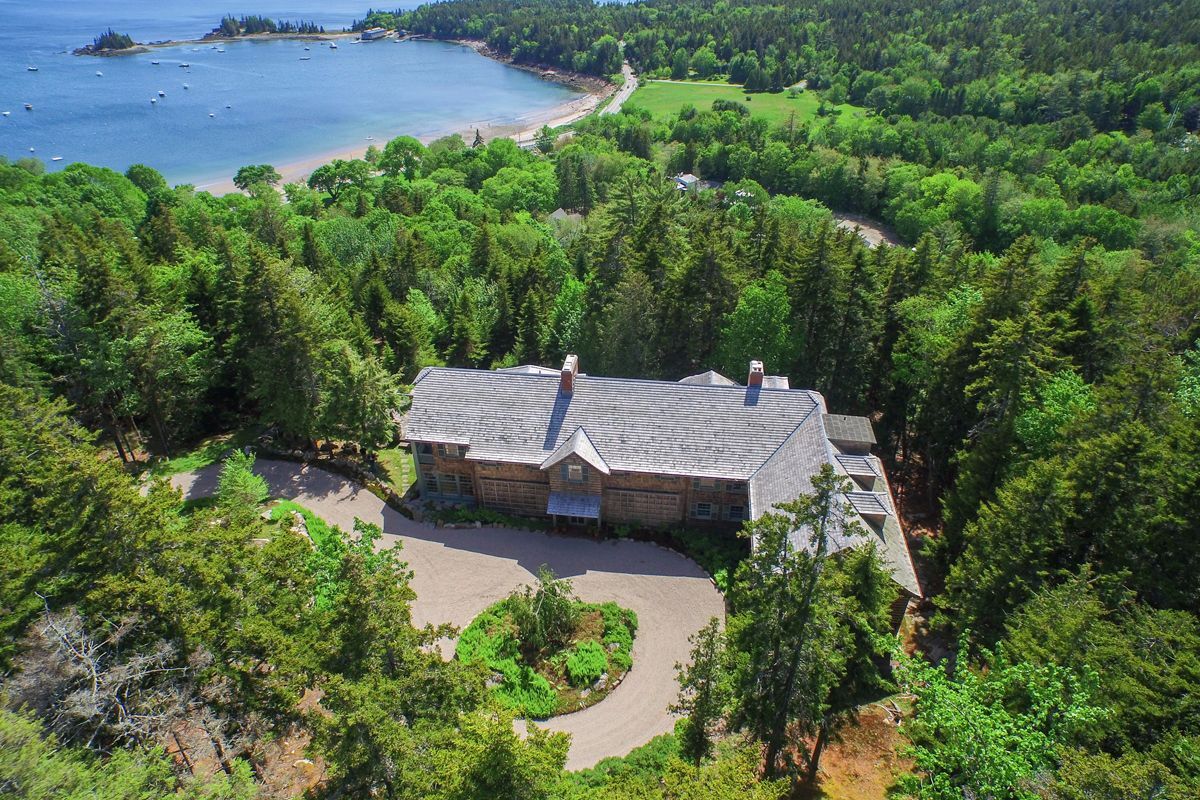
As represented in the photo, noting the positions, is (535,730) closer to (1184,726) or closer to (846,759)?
(846,759)

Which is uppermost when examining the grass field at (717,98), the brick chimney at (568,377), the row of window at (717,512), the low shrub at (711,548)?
the grass field at (717,98)

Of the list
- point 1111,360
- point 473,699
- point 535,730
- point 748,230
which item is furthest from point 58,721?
point 748,230

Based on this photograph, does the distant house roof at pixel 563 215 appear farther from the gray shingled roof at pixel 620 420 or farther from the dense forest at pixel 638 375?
the gray shingled roof at pixel 620 420

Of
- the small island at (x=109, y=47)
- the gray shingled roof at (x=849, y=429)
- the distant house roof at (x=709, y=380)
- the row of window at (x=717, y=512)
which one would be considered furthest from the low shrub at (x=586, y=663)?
the small island at (x=109, y=47)

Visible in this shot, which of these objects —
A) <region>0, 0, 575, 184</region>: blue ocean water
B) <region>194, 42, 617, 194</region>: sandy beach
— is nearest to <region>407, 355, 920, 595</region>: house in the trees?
<region>194, 42, 617, 194</region>: sandy beach

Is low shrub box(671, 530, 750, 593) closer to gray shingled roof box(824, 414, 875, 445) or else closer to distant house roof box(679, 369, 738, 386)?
gray shingled roof box(824, 414, 875, 445)

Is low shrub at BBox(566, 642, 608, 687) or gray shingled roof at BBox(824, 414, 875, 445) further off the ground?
gray shingled roof at BBox(824, 414, 875, 445)
